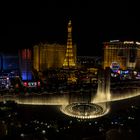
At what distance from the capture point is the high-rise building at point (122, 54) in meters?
48.2

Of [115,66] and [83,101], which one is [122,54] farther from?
[83,101]

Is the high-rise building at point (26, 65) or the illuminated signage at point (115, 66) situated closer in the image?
the high-rise building at point (26, 65)

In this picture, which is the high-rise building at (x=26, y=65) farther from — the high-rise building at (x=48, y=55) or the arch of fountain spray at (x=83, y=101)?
the arch of fountain spray at (x=83, y=101)

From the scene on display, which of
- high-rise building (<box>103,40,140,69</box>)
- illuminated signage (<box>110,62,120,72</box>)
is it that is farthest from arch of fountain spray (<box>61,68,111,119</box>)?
high-rise building (<box>103,40,140,69</box>)

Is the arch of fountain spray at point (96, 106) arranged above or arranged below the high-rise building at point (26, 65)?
below

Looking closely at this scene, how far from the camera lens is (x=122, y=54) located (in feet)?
163

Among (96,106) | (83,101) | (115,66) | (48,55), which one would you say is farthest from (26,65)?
(115,66)

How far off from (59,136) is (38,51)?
3127 centimetres

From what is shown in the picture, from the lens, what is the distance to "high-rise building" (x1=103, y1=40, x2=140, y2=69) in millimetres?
48188

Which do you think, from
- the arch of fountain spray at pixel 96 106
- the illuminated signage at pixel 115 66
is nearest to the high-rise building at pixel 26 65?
the arch of fountain spray at pixel 96 106

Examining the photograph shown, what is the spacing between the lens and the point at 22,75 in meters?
37.4

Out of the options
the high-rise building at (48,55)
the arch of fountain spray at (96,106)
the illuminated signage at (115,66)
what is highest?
the high-rise building at (48,55)

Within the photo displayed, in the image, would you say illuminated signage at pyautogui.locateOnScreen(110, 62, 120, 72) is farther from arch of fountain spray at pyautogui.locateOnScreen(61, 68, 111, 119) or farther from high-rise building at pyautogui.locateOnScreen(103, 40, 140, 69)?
arch of fountain spray at pyautogui.locateOnScreen(61, 68, 111, 119)

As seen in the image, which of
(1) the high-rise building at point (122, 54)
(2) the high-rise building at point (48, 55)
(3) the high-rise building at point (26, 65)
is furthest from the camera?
(1) the high-rise building at point (122, 54)
